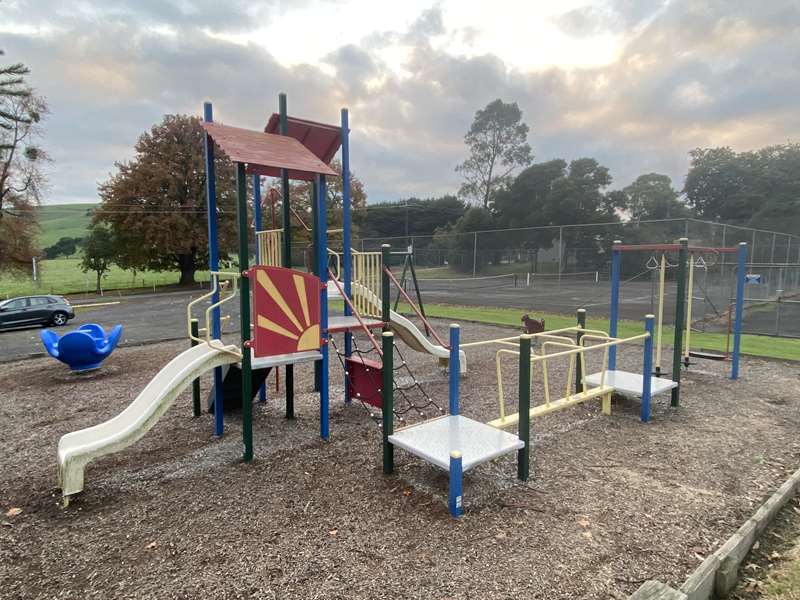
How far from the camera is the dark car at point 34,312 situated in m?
15.3

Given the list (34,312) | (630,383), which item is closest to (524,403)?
(630,383)

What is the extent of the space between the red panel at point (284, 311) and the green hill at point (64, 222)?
90.5 metres

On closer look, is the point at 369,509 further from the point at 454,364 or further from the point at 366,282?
the point at 366,282

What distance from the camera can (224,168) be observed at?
34750 mm

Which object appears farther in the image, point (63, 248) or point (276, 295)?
point (63, 248)

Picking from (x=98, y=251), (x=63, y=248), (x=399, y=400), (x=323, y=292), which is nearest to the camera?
(x=323, y=292)

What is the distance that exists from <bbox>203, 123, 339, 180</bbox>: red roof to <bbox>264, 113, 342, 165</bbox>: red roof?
0.67 m

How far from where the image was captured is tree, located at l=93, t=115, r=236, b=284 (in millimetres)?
31250

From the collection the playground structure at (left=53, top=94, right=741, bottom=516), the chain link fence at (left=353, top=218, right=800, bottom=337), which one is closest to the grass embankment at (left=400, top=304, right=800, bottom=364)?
the chain link fence at (left=353, top=218, right=800, bottom=337)

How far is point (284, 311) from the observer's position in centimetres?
466

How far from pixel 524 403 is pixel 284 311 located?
2.44m

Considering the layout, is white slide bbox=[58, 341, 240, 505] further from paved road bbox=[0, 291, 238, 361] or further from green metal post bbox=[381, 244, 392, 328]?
paved road bbox=[0, 291, 238, 361]

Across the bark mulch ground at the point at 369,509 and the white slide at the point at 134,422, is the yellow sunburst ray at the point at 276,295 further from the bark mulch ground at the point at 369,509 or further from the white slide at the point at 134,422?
the bark mulch ground at the point at 369,509

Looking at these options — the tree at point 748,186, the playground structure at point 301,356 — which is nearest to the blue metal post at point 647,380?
the playground structure at point 301,356
